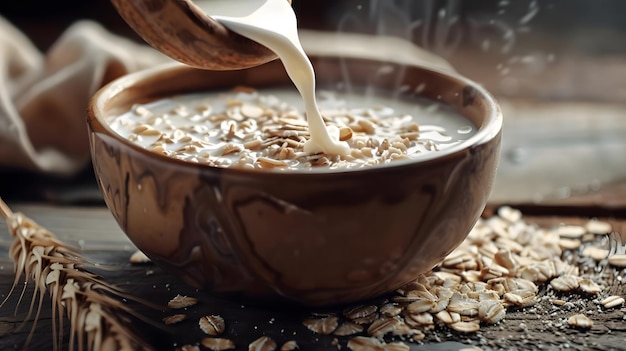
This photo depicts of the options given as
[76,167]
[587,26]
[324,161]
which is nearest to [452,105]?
[324,161]

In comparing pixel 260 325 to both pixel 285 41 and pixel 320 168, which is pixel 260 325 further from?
pixel 285 41

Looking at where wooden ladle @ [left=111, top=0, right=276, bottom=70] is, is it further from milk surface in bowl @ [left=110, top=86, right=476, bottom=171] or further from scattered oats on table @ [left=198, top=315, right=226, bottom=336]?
scattered oats on table @ [left=198, top=315, right=226, bottom=336]

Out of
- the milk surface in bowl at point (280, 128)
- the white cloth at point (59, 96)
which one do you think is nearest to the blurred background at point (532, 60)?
the white cloth at point (59, 96)

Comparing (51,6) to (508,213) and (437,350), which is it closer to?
(508,213)

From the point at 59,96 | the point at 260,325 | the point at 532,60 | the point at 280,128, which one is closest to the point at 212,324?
the point at 260,325

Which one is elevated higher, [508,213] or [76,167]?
[508,213]

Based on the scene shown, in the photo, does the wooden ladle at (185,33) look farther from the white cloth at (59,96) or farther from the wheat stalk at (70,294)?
the white cloth at (59,96)

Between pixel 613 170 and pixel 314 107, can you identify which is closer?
pixel 314 107
